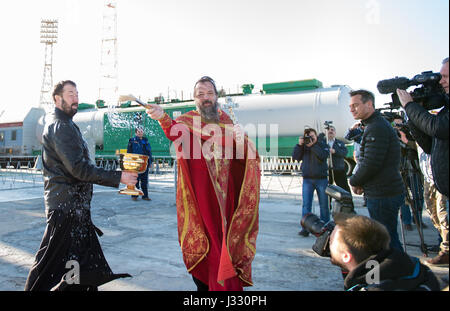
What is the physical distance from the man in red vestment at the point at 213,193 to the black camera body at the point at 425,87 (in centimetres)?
125

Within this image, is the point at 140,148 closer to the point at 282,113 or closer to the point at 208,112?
the point at 208,112

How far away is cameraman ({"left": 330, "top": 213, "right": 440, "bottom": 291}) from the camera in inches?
51.5

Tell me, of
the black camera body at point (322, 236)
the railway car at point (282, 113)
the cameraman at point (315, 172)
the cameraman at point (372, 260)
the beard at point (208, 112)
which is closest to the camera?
the cameraman at point (372, 260)

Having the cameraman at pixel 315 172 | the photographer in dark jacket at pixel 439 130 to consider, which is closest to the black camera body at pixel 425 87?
the photographer in dark jacket at pixel 439 130

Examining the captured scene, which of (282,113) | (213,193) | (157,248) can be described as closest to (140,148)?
(157,248)

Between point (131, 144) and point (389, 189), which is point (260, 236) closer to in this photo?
point (389, 189)

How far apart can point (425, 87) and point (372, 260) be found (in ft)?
4.72

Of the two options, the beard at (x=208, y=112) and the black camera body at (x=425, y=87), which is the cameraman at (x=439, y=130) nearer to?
the black camera body at (x=425, y=87)

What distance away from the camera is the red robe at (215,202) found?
264cm

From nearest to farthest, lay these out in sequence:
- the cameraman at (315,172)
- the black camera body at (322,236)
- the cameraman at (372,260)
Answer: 1. the cameraman at (372,260)
2. the black camera body at (322,236)
3. the cameraman at (315,172)

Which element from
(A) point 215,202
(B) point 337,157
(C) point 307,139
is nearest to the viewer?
(A) point 215,202

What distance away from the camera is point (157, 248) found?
447 centimetres

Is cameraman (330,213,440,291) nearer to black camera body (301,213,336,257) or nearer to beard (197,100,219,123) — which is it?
black camera body (301,213,336,257)
